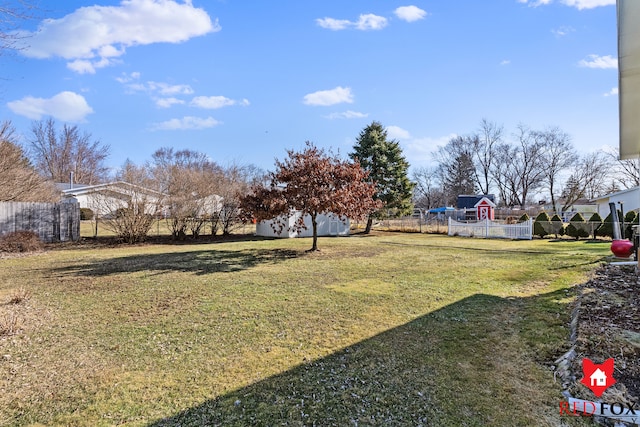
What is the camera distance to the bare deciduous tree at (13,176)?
1391 cm

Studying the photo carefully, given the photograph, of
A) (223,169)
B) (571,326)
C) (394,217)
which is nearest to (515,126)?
(394,217)

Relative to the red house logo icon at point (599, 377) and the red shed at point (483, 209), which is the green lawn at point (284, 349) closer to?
the red house logo icon at point (599, 377)

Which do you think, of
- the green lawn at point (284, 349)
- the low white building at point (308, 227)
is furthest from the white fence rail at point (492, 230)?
the green lawn at point (284, 349)

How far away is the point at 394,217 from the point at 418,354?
18.5m

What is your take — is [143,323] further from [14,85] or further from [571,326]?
[571,326]

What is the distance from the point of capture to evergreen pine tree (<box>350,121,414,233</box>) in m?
21.0

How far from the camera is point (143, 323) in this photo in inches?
171

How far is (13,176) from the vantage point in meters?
14.3

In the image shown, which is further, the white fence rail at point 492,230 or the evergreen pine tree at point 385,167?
the evergreen pine tree at point 385,167

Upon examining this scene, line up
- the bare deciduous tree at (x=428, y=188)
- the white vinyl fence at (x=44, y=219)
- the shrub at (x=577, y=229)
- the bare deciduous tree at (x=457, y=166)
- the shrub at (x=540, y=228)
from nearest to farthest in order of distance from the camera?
the white vinyl fence at (x=44, y=219)
the shrub at (x=577, y=229)
the shrub at (x=540, y=228)
the bare deciduous tree at (x=457, y=166)
the bare deciduous tree at (x=428, y=188)

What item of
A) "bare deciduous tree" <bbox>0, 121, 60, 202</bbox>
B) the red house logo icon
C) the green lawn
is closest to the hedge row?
the green lawn

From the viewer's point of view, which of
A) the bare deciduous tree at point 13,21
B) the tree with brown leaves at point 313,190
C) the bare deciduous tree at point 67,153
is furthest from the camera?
the bare deciduous tree at point 67,153

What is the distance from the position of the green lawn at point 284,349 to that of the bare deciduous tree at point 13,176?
10.1m

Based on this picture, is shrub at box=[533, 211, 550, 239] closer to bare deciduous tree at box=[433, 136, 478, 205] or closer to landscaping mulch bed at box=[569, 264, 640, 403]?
landscaping mulch bed at box=[569, 264, 640, 403]
